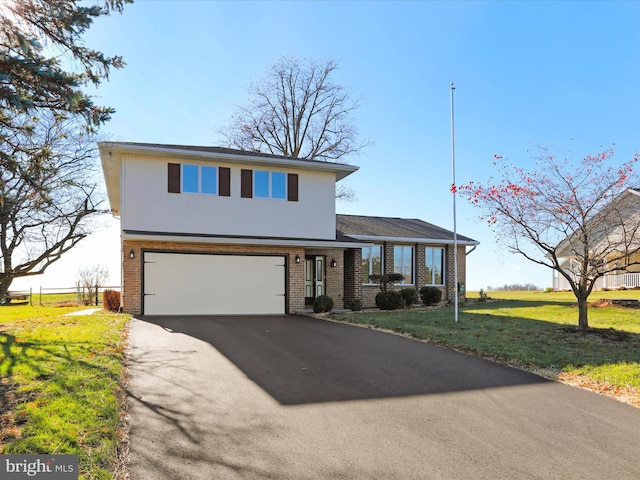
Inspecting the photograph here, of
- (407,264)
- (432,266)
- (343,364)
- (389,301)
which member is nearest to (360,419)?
(343,364)

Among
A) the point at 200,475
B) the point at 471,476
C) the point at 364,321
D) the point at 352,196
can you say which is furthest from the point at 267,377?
the point at 352,196

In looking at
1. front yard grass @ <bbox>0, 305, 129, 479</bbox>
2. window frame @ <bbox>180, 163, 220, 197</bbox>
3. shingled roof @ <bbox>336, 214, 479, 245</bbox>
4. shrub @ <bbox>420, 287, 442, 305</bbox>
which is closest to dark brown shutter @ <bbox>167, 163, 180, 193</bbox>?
window frame @ <bbox>180, 163, 220, 197</bbox>

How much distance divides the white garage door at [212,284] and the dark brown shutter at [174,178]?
214cm

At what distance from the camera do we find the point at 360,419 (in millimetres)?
5238

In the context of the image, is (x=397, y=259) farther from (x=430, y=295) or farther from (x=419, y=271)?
(x=430, y=295)

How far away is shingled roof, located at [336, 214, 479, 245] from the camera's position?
19797mm

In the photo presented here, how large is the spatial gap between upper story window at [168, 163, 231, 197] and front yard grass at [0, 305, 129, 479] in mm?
6945

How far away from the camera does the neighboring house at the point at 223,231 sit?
1451 cm

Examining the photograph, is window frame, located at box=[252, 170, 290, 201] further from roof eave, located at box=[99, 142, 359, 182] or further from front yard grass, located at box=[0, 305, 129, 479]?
front yard grass, located at box=[0, 305, 129, 479]

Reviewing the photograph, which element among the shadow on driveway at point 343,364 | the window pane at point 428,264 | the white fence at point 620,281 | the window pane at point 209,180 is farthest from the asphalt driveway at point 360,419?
the white fence at point 620,281

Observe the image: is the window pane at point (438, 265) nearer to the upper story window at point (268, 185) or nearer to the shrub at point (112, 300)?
the upper story window at point (268, 185)

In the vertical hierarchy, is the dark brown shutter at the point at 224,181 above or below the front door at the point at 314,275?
above

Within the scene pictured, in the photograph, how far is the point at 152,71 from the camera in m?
12.5

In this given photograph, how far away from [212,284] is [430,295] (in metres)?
9.53
